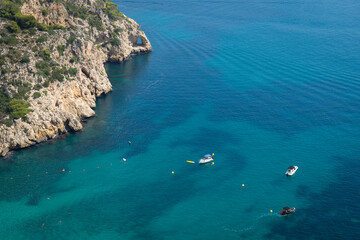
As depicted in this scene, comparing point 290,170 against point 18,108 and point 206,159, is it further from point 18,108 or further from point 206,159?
point 18,108

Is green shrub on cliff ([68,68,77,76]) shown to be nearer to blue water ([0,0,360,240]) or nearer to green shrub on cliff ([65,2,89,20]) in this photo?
blue water ([0,0,360,240])

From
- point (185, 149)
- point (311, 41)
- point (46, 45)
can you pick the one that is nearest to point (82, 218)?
point (185, 149)

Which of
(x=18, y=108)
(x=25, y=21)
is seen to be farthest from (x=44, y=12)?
(x=18, y=108)

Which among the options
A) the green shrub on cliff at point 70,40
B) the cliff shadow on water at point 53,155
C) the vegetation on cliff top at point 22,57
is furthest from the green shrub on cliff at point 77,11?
the cliff shadow on water at point 53,155

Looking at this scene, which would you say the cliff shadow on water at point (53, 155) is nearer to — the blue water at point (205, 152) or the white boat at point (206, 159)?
the blue water at point (205, 152)

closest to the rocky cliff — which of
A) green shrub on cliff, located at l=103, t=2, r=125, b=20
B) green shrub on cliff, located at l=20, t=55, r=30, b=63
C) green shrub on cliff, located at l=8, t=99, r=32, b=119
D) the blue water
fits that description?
green shrub on cliff, located at l=8, t=99, r=32, b=119

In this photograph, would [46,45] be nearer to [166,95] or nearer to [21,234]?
[166,95]
